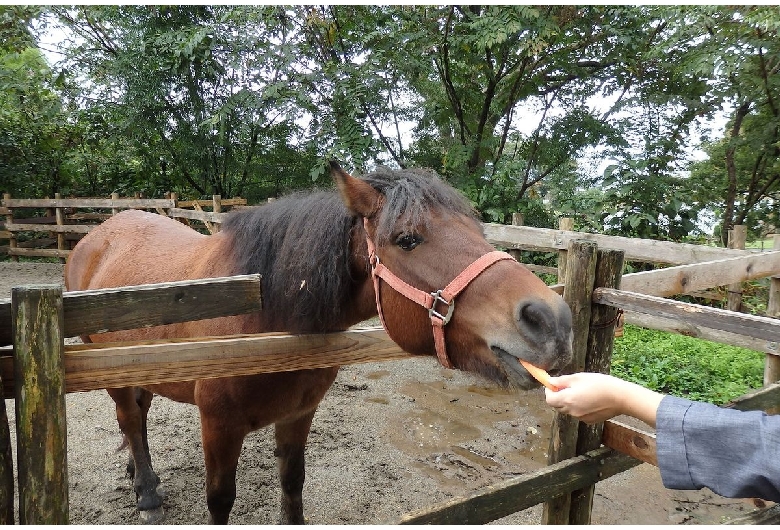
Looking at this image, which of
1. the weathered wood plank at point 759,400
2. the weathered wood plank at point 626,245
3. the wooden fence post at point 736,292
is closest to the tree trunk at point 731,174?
the wooden fence post at point 736,292

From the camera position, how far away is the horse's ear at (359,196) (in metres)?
1.89

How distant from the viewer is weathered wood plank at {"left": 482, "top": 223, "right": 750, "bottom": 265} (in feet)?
17.3

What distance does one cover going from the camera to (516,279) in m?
1.62

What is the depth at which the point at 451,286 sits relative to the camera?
5.52 feet

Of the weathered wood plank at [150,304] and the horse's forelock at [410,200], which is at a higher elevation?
the horse's forelock at [410,200]

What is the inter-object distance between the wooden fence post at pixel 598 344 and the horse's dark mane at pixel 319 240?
79 cm

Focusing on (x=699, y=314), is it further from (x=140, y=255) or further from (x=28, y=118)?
(x=28, y=118)

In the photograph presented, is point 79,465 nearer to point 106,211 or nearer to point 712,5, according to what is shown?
point 712,5

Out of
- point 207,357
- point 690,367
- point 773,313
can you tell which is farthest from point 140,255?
point 773,313

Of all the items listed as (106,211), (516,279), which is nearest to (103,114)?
(106,211)

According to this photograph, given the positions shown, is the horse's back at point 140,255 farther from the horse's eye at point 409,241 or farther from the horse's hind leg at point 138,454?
the horse's eye at point 409,241

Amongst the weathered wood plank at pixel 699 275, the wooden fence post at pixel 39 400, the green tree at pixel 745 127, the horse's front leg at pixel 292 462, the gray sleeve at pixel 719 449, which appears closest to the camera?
the gray sleeve at pixel 719 449

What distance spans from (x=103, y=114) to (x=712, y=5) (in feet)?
49.6

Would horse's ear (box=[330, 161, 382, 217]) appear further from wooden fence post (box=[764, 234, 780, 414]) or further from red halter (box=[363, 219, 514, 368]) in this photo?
wooden fence post (box=[764, 234, 780, 414])
